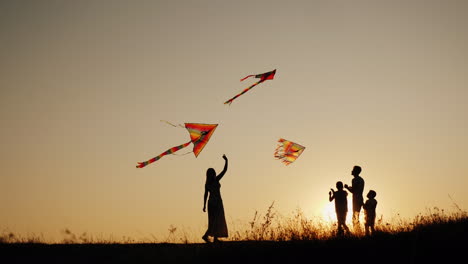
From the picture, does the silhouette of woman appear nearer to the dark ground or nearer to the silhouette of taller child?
the dark ground

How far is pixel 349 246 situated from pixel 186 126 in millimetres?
5709

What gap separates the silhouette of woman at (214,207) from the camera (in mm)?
11500

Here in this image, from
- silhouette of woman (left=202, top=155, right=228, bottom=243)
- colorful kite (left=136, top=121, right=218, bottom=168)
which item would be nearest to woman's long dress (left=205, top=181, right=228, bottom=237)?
silhouette of woman (left=202, top=155, right=228, bottom=243)

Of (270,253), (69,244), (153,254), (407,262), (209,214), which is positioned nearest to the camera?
(407,262)

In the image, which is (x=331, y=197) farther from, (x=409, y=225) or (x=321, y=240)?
(x=321, y=240)

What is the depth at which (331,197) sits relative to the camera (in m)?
13.1

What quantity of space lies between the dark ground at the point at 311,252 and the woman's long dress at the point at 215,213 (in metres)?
0.58

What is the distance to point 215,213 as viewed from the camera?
11.6 meters

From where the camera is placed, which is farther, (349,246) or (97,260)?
(97,260)

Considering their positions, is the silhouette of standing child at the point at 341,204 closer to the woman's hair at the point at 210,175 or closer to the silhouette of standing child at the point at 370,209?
the silhouette of standing child at the point at 370,209

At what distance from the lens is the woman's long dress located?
37.8ft

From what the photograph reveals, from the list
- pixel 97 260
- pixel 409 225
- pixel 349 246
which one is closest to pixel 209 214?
pixel 97 260

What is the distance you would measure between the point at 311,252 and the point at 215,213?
2.77 m

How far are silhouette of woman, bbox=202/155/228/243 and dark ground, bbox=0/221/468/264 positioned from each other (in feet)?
1.79
